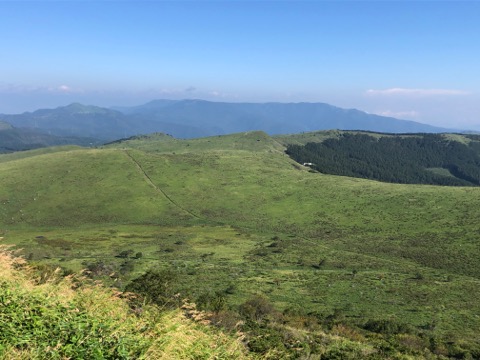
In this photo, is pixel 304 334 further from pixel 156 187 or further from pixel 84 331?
pixel 156 187

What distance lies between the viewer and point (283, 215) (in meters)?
111

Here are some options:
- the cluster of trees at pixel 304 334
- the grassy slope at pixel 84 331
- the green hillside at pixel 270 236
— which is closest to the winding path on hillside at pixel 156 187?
the green hillside at pixel 270 236

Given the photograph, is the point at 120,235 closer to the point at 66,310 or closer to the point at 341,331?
the point at 341,331

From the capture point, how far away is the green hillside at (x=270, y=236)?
141ft

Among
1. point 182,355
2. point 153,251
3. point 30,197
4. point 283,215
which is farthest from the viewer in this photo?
point 30,197

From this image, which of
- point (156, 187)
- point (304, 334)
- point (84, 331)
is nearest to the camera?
point (84, 331)

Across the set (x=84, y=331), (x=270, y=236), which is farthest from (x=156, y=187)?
(x=84, y=331)

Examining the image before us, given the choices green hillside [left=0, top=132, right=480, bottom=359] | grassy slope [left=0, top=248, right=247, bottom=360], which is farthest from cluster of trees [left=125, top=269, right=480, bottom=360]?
grassy slope [left=0, top=248, right=247, bottom=360]

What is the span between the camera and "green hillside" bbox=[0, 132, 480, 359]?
1698 inches

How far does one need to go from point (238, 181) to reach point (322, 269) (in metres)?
78.7

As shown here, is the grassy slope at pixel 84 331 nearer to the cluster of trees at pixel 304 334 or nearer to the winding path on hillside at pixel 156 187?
the cluster of trees at pixel 304 334

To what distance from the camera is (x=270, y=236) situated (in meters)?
94.9

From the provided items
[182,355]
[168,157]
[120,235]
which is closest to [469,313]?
[182,355]

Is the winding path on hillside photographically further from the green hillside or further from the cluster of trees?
the cluster of trees
